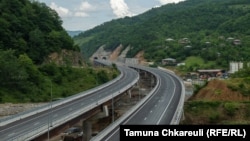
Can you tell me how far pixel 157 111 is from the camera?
78.7 meters

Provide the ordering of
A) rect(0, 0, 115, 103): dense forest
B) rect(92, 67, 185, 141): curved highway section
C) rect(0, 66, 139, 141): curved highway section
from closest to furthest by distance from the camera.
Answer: rect(0, 66, 139, 141): curved highway section → rect(92, 67, 185, 141): curved highway section → rect(0, 0, 115, 103): dense forest

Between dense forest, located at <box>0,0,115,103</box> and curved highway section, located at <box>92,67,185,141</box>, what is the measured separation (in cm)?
2348

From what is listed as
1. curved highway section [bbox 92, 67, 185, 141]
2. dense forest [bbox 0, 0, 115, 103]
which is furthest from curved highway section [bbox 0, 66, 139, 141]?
dense forest [bbox 0, 0, 115, 103]

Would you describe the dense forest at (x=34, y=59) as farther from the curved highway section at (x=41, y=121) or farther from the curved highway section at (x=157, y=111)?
the curved highway section at (x=157, y=111)

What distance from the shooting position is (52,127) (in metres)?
57.2

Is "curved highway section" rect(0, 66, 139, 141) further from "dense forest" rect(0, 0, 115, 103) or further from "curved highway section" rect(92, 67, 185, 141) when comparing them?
"dense forest" rect(0, 0, 115, 103)

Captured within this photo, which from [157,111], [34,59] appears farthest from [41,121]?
[34,59]

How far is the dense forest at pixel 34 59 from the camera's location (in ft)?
323

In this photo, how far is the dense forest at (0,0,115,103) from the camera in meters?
98.6

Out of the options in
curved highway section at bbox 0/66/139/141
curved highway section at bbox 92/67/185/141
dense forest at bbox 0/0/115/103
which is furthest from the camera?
dense forest at bbox 0/0/115/103

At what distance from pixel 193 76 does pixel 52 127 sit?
108 m

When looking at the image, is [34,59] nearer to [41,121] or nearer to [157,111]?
[157,111]

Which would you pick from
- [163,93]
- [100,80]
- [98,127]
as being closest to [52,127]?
[98,127]

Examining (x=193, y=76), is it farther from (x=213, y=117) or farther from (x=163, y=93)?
(x=213, y=117)
